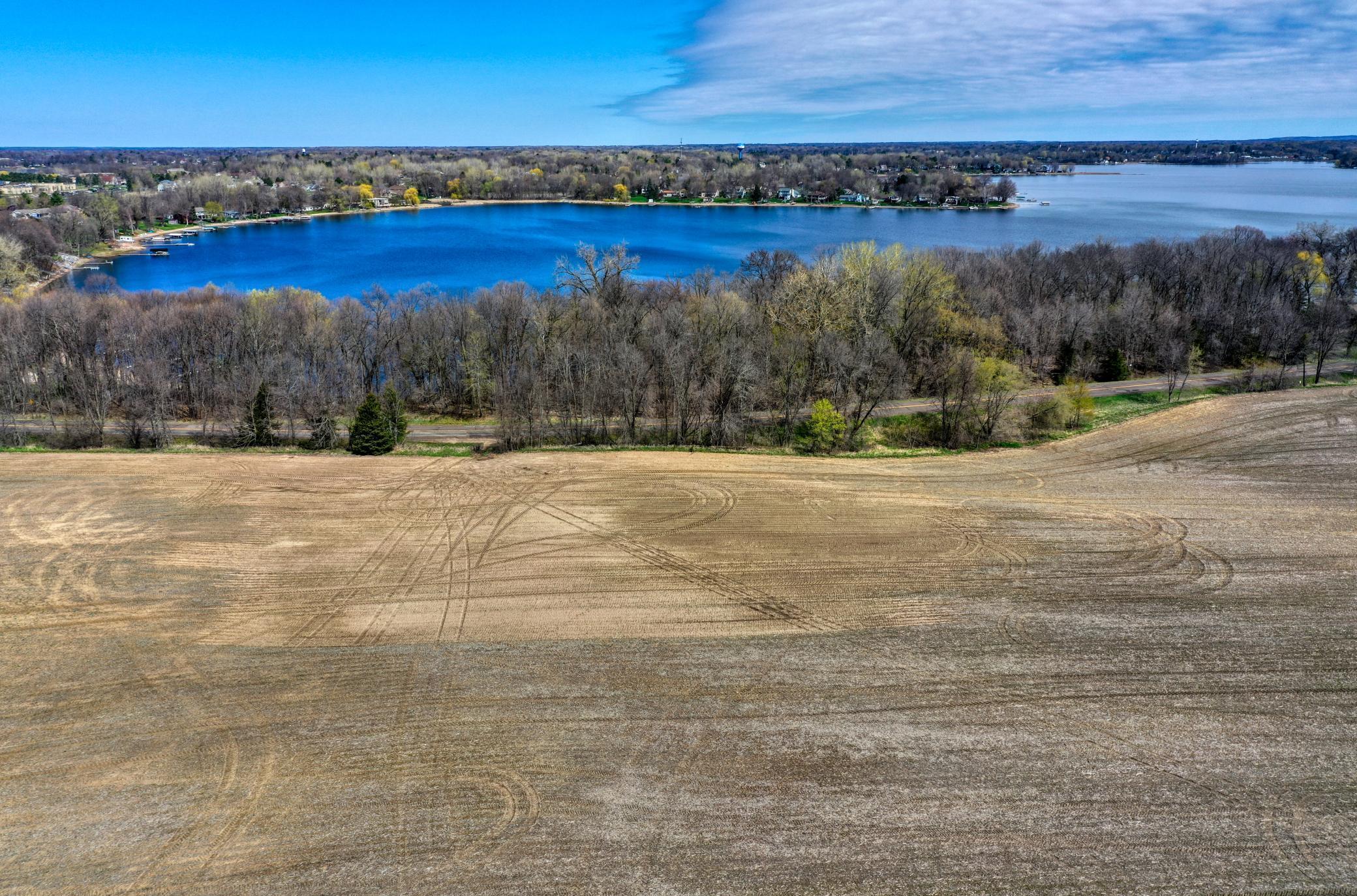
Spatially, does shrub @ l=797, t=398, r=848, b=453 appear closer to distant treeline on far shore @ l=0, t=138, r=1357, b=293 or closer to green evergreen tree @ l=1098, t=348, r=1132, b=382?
green evergreen tree @ l=1098, t=348, r=1132, b=382

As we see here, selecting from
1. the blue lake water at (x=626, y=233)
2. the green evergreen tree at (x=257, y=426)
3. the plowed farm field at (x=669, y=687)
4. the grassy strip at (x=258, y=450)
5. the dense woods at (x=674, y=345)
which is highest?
the blue lake water at (x=626, y=233)

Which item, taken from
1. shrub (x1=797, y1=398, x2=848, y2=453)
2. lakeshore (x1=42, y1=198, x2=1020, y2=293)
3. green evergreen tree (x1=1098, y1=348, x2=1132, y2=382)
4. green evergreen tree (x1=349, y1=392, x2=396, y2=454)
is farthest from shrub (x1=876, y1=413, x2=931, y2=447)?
lakeshore (x1=42, y1=198, x2=1020, y2=293)

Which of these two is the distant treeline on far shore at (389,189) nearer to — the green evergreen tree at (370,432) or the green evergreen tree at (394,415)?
the green evergreen tree at (394,415)

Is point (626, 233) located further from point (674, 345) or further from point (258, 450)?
point (258, 450)

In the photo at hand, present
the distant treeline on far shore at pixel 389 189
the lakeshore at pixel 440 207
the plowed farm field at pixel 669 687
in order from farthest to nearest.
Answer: the distant treeline on far shore at pixel 389 189 → the lakeshore at pixel 440 207 → the plowed farm field at pixel 669 687

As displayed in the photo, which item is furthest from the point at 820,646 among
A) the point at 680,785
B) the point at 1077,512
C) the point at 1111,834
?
the point at 1077,512

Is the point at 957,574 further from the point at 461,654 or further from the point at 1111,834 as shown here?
the point at 461,654

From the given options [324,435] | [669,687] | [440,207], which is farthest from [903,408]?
[440,207]

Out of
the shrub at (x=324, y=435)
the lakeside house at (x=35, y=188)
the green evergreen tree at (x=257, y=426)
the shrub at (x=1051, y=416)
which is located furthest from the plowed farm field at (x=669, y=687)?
the lakeside house at (x=35, y=188)
